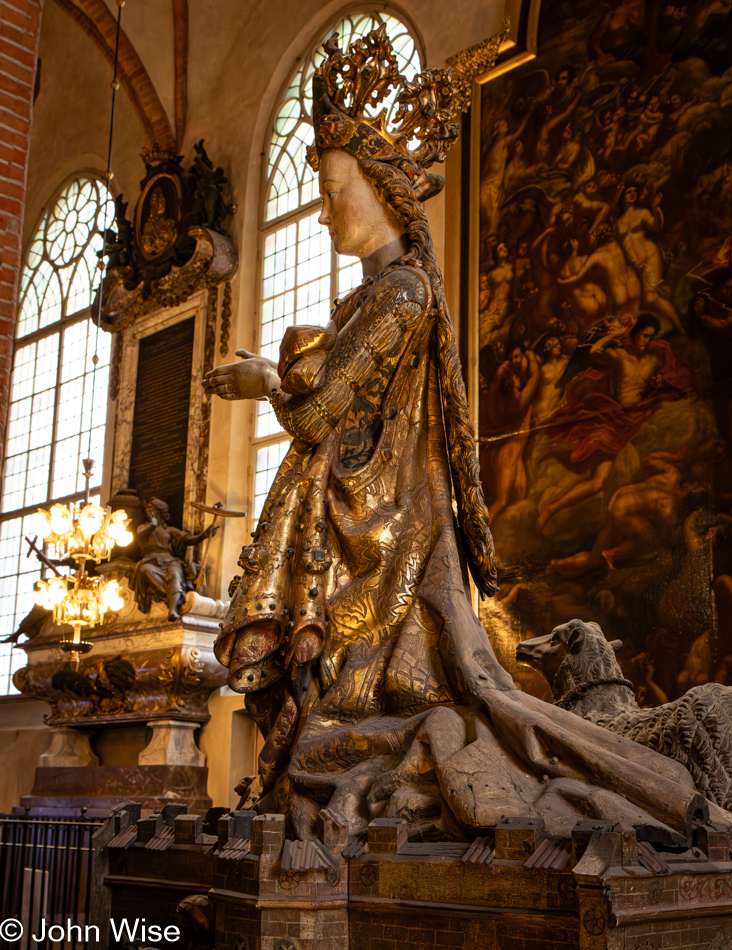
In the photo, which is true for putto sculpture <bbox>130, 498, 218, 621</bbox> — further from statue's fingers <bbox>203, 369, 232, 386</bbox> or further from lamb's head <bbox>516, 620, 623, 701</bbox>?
statue's fingers <bbox>203, 369, 232, 386</bbox>

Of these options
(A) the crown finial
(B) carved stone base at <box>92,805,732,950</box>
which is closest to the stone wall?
(A) the crown finial

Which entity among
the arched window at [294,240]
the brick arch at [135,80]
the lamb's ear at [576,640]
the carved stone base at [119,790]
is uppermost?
the brick arch at [135,80]

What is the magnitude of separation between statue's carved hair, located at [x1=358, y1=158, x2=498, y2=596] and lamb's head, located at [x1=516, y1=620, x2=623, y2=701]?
0.82 metres

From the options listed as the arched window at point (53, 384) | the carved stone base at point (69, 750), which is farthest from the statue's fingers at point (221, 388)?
the arched window at point (53, 384)

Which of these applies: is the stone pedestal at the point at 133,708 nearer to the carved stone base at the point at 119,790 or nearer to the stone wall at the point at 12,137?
the carved stone base at the point at 119,790

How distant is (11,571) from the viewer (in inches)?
581

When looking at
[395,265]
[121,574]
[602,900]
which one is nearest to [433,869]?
[602,900]

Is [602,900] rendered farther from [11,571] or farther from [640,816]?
[11,571]

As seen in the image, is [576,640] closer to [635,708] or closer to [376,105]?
[635,708]

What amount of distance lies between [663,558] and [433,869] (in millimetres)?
5067

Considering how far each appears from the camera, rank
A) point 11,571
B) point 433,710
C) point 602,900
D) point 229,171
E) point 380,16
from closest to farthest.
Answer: point 602,900, point 433,710, point 380,16, point 229,171, point 11,571

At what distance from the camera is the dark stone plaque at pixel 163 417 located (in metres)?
11.9

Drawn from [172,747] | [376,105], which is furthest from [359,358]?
[172,747]

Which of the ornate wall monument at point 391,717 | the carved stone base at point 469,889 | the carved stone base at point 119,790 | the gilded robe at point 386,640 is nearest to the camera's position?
the carved stone base at point 469,889
